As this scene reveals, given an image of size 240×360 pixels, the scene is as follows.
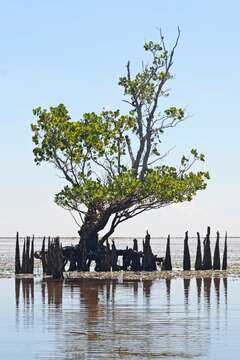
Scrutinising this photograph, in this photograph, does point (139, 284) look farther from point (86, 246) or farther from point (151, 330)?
point (151, 330)

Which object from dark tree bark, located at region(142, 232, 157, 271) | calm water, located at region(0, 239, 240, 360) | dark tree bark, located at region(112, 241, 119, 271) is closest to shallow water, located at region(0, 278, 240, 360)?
calm water, located at region(0, 239, 240, 360)

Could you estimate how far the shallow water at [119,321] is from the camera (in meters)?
24.8

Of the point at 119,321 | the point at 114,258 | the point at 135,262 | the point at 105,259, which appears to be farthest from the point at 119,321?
the point at 135,262

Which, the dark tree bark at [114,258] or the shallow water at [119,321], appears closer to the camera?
the shallow water at [119,321]

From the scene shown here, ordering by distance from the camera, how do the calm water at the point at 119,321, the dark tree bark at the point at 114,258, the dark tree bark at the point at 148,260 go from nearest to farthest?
the calm water at the point at 119,321
the dark tree bark at the point at 114,258
the dark tree bark at the point at 148,260

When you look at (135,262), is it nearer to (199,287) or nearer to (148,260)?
(148,260)

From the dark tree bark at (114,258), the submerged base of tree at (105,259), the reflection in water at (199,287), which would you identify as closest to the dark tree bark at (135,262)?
the submerged base of tree at (105,259)

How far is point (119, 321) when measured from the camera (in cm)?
3166

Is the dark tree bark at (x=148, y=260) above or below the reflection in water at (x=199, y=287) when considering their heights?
above

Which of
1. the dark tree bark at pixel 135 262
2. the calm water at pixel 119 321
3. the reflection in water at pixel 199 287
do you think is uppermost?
the dark tree bark at pixel 135 262

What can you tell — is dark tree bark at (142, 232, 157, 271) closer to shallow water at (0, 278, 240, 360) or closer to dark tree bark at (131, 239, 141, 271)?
dark tree bark at (131, 239, 141, 271)

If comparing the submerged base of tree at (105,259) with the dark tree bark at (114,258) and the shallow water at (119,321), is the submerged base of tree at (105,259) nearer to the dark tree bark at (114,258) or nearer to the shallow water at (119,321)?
the dark tree bark at (114,258)

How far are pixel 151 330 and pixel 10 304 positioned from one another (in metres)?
11.3

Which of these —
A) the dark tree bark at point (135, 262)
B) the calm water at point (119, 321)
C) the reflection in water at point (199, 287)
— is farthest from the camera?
the dark tree bark at point (135, 262)
